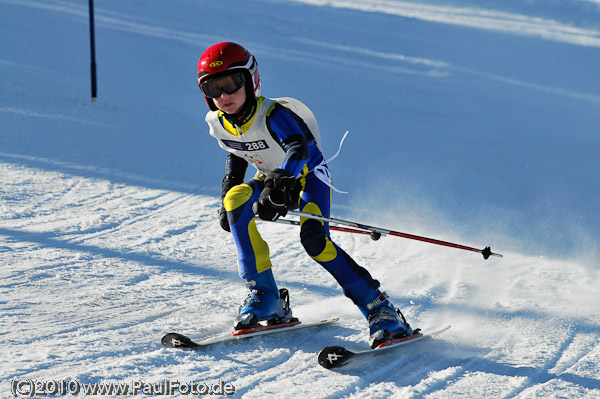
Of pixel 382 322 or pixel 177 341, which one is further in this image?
pixel 382 322

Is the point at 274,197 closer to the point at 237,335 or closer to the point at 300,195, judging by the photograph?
the point at 300,195

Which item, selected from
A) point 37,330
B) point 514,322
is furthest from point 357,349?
point 37,330

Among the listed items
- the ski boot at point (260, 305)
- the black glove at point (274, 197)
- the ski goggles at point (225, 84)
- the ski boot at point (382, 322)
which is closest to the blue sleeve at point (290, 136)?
the black glove at point (274, 197)

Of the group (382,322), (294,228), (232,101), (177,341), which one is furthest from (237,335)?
(294,228)

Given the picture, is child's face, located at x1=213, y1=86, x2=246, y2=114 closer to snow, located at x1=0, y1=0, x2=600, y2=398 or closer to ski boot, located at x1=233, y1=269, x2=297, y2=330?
ski boot, located at x1=233, y1=269, x2=297, y2=330

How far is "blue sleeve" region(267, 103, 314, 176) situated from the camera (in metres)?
3.39

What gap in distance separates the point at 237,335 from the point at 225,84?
1331mm

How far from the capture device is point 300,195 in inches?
148

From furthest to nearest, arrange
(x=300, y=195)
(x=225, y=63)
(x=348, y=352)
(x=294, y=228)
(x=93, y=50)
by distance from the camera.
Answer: (x=93, y=50) → (x=294, y=228) → (x=300, y=195) → (x=225, y=63) → (x=348, y=352)

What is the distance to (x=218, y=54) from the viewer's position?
3.46 meters

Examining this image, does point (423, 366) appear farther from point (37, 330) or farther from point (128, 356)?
point (37, 330)

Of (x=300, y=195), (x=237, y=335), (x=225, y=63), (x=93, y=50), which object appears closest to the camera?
(x=225, y=63)

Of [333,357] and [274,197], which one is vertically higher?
[274,197]

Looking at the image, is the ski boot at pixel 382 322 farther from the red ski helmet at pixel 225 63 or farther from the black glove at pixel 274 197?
the red ski helmet at pixel 225 63
